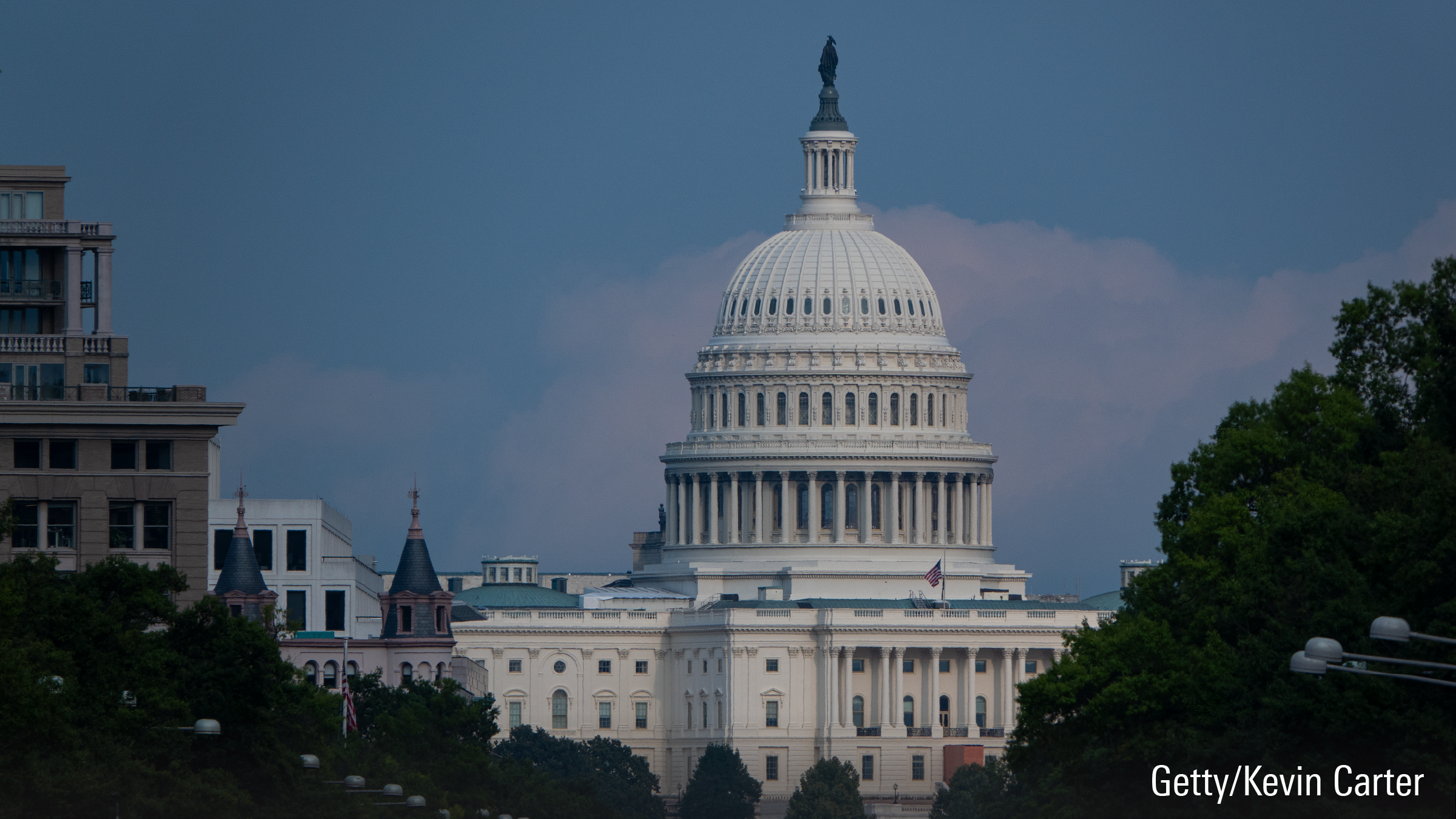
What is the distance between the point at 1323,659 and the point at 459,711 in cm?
8707

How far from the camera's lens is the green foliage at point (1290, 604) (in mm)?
93125

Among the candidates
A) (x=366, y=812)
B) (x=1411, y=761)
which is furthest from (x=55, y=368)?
(x=1411, y=761)

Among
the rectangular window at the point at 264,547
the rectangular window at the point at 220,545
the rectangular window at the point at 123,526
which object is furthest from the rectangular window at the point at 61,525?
the rectangular window at the point at 264,547

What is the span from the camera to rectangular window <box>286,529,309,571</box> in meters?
192

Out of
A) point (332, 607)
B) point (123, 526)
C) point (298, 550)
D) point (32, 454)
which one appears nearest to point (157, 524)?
point (123, 526)

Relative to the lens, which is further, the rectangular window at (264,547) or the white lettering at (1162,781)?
the rectangular window at (264,547)

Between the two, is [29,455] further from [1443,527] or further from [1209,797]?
[1443,527]

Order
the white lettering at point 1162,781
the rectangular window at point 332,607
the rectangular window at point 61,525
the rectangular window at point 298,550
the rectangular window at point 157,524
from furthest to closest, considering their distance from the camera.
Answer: the rectangular window at point 332,607 → the rectangular window at point 298,550 → the rectangular window at point 157,524 → the rectangular window at point 61,525 → the white lettering at point 1162,781

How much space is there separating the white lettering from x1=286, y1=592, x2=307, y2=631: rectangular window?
8747 cm

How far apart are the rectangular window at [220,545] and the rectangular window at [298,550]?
2815 mm

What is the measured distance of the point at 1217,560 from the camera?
115 metres

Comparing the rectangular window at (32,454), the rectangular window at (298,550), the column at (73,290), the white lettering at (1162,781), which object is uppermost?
Answer: the column at (73,290)

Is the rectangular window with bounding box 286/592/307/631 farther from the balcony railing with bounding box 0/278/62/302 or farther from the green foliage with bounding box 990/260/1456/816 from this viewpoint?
the green foliage with bounding box 990/260/1456/816

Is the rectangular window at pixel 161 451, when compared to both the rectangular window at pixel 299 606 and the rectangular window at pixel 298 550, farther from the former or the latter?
the rectangular window at pixel 298 550
